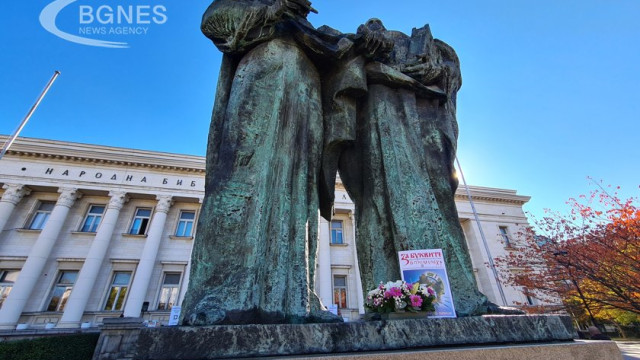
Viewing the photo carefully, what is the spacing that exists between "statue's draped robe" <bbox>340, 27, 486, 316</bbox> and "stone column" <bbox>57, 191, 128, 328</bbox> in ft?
70.3

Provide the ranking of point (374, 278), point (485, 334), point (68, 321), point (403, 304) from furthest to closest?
point (68, 321)
point (374, 278)
point (403, 304)
point (485, 334)

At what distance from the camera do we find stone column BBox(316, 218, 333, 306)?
19828 millimetres

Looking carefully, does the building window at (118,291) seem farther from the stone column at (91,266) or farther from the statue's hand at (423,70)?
the statue's hand at (423,70)

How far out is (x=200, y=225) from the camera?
200 cm

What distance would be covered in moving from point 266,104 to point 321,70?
3.52ft

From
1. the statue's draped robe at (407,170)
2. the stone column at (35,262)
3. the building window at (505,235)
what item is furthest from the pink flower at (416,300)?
the building window at (505,235)

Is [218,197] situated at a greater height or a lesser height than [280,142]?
lesser

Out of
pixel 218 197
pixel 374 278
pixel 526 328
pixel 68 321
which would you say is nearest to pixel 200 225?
pixel 218 197

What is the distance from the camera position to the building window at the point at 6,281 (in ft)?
60.1

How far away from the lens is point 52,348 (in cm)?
1059

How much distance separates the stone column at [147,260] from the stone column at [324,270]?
36.7 ft

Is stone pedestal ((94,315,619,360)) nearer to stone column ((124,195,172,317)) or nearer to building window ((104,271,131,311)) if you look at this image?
stone column ((124,195,172,317))

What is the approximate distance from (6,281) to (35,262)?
2.89 metres

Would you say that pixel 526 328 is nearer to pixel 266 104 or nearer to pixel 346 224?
pixel 266 104
